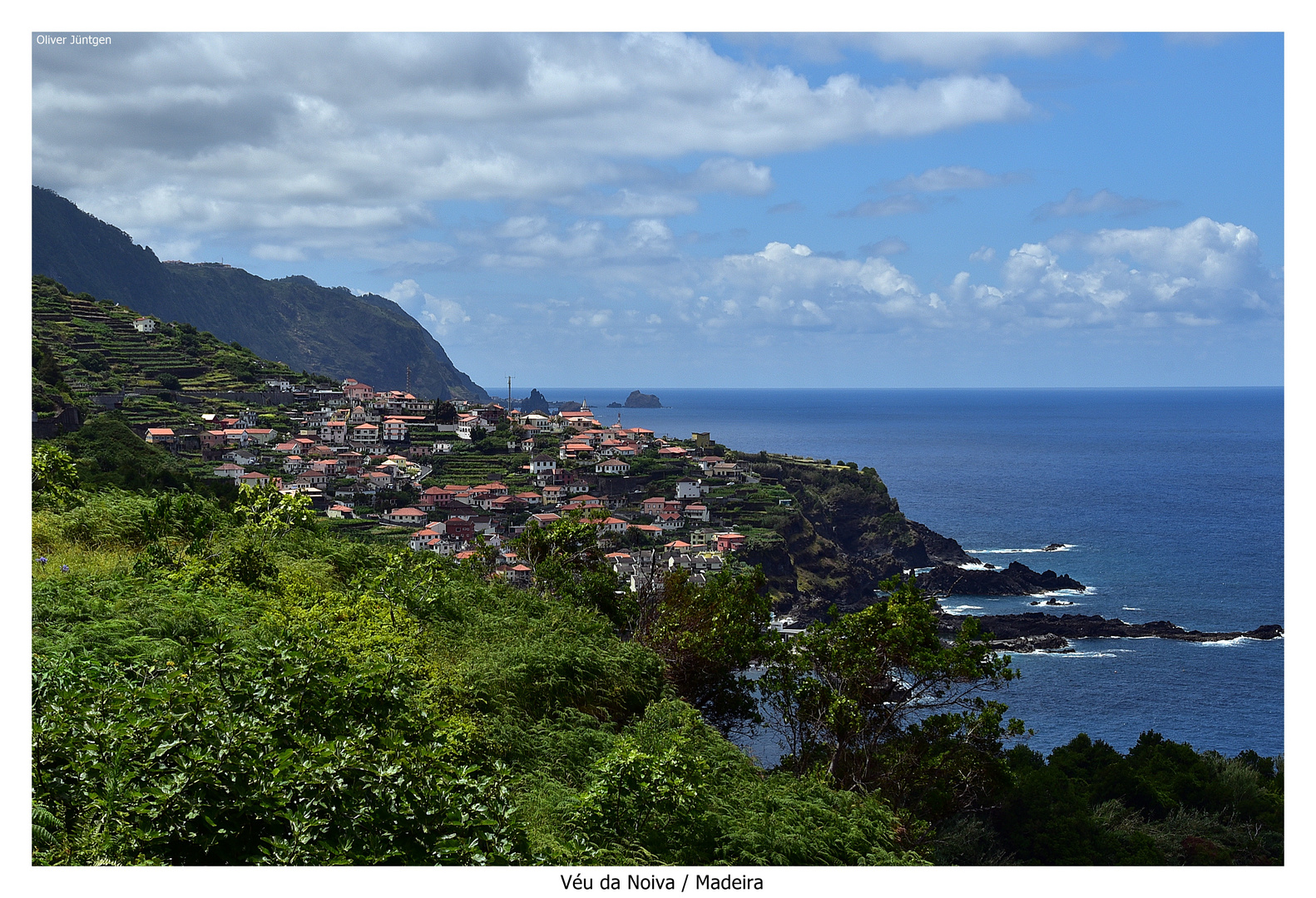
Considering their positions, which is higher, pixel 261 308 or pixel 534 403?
pixel 261 308

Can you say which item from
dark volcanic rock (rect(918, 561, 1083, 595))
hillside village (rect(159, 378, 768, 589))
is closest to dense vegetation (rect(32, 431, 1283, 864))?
hillside village (rect(159, 378, 768, 589))

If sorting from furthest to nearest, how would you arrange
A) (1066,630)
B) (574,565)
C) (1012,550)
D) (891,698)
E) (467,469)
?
(467,469) → (1012,550) → (1066,630) → (574,565) → (891,698)

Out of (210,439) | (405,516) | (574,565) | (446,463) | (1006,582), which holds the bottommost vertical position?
(1006,582)

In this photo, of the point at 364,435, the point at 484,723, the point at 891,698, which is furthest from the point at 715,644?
the point at 364,435

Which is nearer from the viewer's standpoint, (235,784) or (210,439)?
(235,784)

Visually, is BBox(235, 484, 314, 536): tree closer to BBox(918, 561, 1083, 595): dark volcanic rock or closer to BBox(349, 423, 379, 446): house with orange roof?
BBox(918, 561, 1083, 595): dark volcanic rock

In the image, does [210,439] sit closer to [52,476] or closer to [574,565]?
[574,565]

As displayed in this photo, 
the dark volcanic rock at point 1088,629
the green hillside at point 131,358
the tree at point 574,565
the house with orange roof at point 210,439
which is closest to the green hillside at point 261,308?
the green hillside at point 131,358
